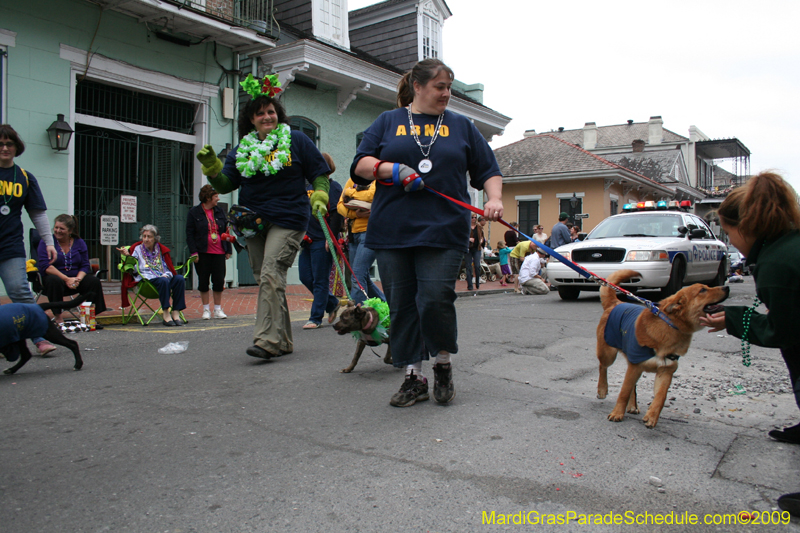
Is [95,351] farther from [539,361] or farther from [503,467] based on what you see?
[503,467]

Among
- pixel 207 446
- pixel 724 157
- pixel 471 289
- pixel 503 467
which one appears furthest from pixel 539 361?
pixel 724 157

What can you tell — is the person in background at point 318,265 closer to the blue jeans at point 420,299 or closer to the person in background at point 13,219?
the person in background at point 13,219

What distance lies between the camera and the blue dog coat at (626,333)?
3109 mm

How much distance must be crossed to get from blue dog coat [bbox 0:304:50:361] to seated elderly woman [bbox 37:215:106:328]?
7.42ft

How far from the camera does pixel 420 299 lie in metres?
3.47

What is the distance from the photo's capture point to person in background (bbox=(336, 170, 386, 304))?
6.06 metres

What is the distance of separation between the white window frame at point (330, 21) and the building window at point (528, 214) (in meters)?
16.9

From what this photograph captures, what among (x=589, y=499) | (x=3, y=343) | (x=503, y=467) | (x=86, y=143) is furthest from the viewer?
(x=86, y=143)

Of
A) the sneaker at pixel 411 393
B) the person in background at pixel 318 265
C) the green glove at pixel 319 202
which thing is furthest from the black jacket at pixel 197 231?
→ the sneaker at pixel 411 393

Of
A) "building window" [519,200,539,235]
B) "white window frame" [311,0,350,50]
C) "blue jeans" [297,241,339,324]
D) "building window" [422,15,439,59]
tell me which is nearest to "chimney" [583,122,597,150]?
"building window" [519,200,539,235]

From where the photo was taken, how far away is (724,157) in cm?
5350

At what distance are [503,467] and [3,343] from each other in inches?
140

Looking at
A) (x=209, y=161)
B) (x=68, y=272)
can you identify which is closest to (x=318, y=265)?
(x=209, y=161)

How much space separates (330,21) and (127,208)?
7831 mm
